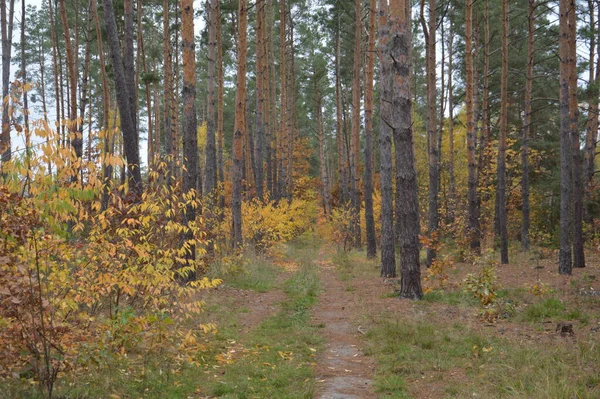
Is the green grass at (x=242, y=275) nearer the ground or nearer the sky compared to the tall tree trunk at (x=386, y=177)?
nearer the ground

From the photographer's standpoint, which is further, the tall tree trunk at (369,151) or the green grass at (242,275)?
the tall tree trunk at (369,151)

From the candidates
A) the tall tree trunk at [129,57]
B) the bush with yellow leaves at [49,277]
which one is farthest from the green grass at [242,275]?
the bush with yellow leaves at [49,277]

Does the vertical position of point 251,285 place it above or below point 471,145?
below

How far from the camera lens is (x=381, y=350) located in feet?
20.2

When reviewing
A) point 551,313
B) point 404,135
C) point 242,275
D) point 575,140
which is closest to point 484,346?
point 551,313

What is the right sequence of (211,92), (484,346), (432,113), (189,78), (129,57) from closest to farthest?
(484,346)
(189,78)
(129,57)
(432,113)
(211,92)

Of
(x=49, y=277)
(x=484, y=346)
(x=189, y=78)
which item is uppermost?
(x=189, y=78)

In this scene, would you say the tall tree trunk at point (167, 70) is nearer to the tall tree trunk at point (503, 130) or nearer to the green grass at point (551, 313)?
the tall tree trunk at point (503, 130)

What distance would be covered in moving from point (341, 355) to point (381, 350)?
1.82ft

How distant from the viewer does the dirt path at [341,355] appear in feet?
16.1

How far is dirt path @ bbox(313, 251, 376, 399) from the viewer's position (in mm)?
4906

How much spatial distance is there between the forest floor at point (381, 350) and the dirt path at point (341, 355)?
23 millimetres

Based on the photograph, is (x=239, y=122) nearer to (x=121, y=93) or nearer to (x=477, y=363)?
(x=121, y=93)

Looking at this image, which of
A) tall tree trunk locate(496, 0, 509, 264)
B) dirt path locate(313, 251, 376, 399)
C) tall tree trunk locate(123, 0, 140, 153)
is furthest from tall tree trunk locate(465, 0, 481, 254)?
tall tree trunk locate(123, 0, 140, 153)
